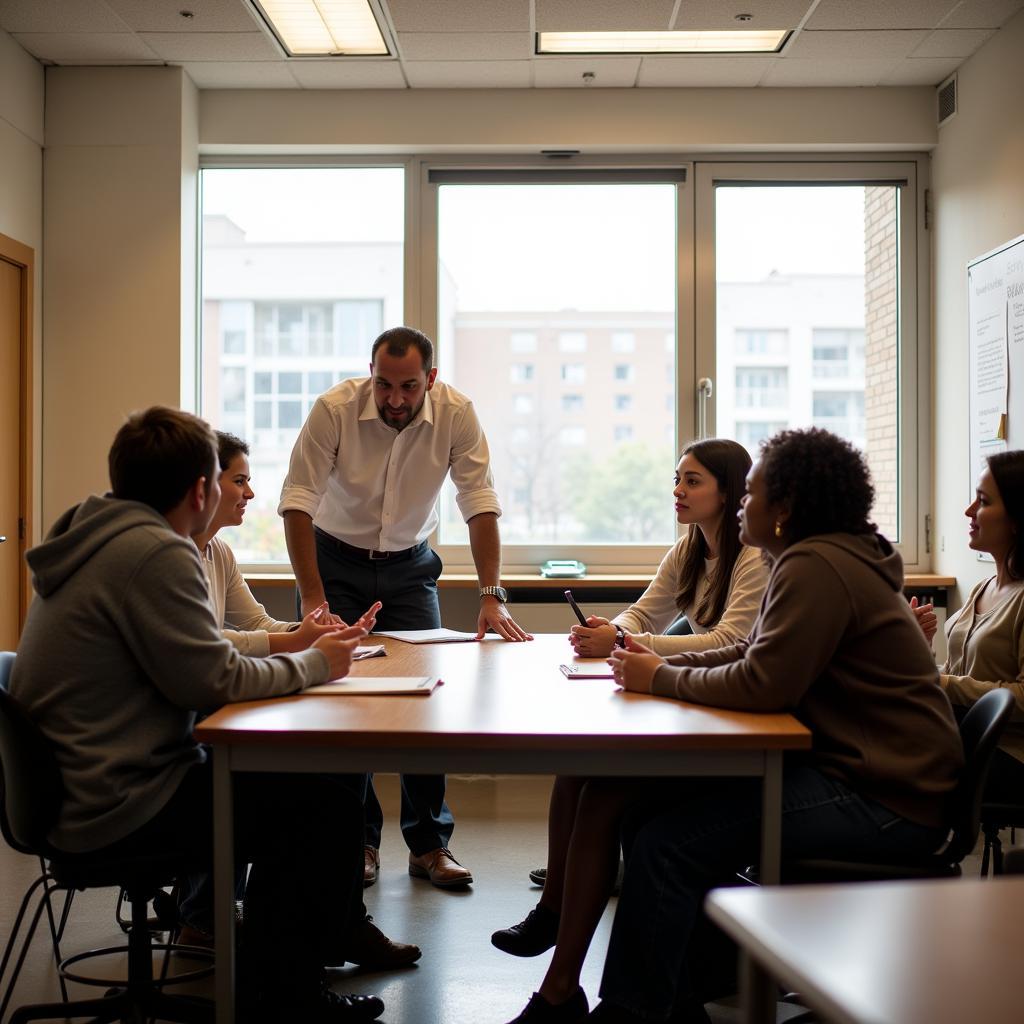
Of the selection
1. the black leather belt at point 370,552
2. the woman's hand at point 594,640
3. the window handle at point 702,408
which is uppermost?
the window handle at point 702,408

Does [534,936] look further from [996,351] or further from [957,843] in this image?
[996,351]

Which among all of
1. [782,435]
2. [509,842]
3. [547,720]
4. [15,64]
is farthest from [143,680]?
[15,64]

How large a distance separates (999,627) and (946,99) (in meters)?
2.99

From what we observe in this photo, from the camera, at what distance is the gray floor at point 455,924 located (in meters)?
2.37

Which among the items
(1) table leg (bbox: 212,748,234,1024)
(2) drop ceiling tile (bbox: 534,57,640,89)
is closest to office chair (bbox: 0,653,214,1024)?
(1) table leg (bbox: 212,748,234,1024)

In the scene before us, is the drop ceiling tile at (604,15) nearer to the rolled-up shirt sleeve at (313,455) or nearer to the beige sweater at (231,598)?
the rolled-up shirt sleeve at (313,455)

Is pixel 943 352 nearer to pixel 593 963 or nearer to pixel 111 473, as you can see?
pixel 593 963

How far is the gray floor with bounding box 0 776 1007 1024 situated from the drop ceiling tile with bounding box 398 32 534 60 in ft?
9.72

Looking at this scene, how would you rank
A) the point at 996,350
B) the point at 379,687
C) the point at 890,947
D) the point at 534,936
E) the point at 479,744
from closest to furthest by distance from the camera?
1. the point at 890,947
2. the point at 479,744
3. the point at 379,687
4. the point at 534,936
5. the point at 996,350

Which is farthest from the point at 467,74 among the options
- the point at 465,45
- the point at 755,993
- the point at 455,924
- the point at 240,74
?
the point at 755,993

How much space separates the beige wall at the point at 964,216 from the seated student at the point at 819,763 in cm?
262

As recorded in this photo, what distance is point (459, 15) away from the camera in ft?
12.7

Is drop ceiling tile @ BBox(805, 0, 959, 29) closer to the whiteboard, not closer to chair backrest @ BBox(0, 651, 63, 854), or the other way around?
the whiteboard

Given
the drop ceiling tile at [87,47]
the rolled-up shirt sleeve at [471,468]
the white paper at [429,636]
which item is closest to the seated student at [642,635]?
the white paper at [429,636]
